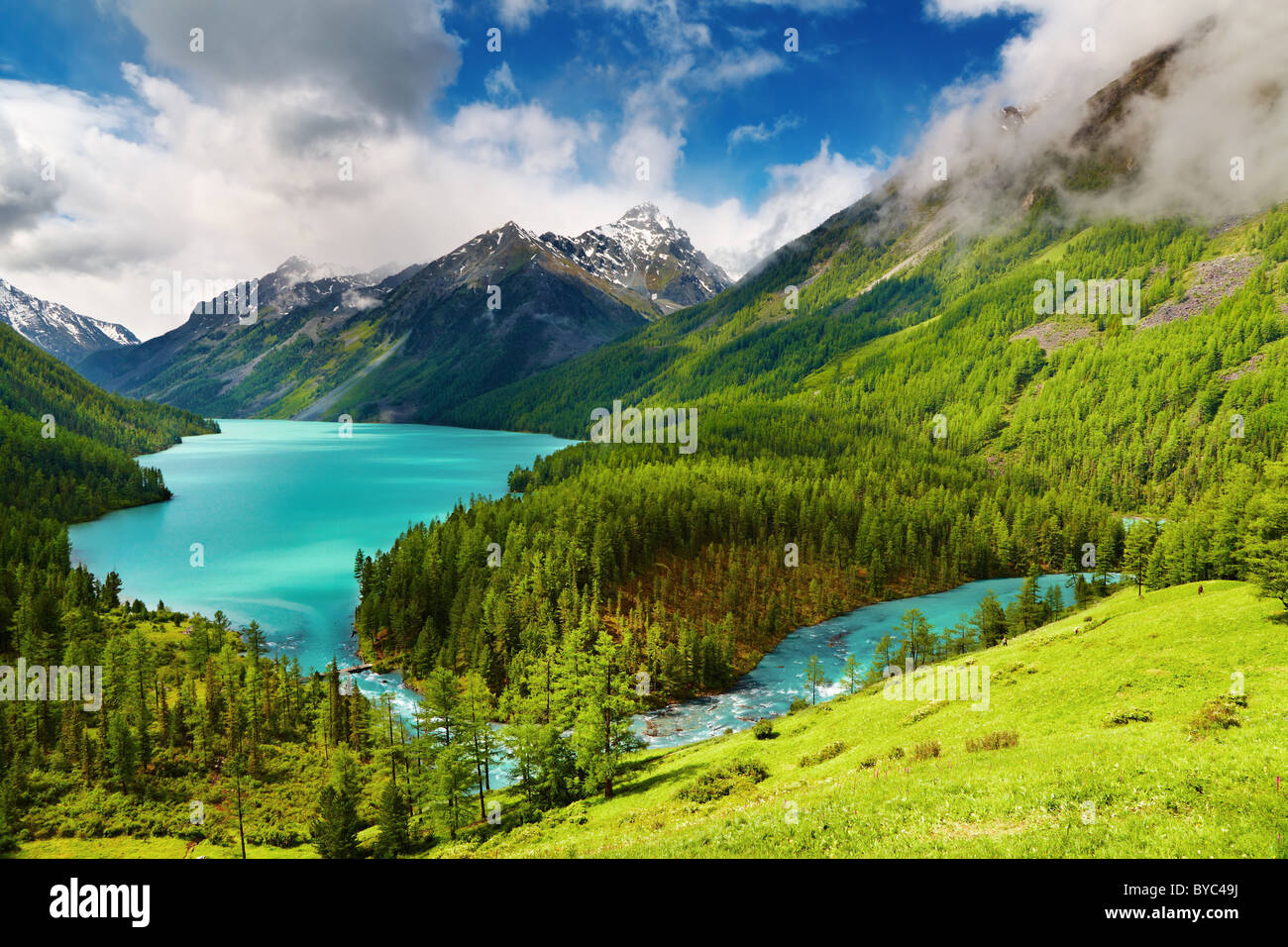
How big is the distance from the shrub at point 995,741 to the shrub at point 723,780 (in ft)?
44.5

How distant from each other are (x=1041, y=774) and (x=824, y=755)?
728 inches

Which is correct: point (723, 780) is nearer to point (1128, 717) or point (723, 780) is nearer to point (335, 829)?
point (1128, 717)

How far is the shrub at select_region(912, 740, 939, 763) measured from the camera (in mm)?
33388

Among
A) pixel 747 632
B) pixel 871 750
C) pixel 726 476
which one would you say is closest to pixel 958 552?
pixel 726 476

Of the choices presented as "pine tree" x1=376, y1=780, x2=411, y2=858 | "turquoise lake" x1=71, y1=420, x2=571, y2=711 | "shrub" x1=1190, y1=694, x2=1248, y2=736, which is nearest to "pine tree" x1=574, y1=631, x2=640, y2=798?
"pine tree" x1=376, y1=780, x2=411, y2=858

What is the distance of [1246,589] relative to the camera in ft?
156

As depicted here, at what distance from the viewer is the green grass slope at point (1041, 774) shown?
19203 mm

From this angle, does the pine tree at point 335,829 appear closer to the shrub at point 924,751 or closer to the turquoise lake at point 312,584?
the turquoise lake at point 312,584

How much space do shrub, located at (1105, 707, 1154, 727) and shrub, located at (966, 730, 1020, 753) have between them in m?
4.47

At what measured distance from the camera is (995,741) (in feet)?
108

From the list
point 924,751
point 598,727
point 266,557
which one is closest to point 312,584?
point 266,557

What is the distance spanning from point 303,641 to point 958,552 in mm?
142926

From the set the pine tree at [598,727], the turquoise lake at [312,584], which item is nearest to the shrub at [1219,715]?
the pine tree at [598,727]
